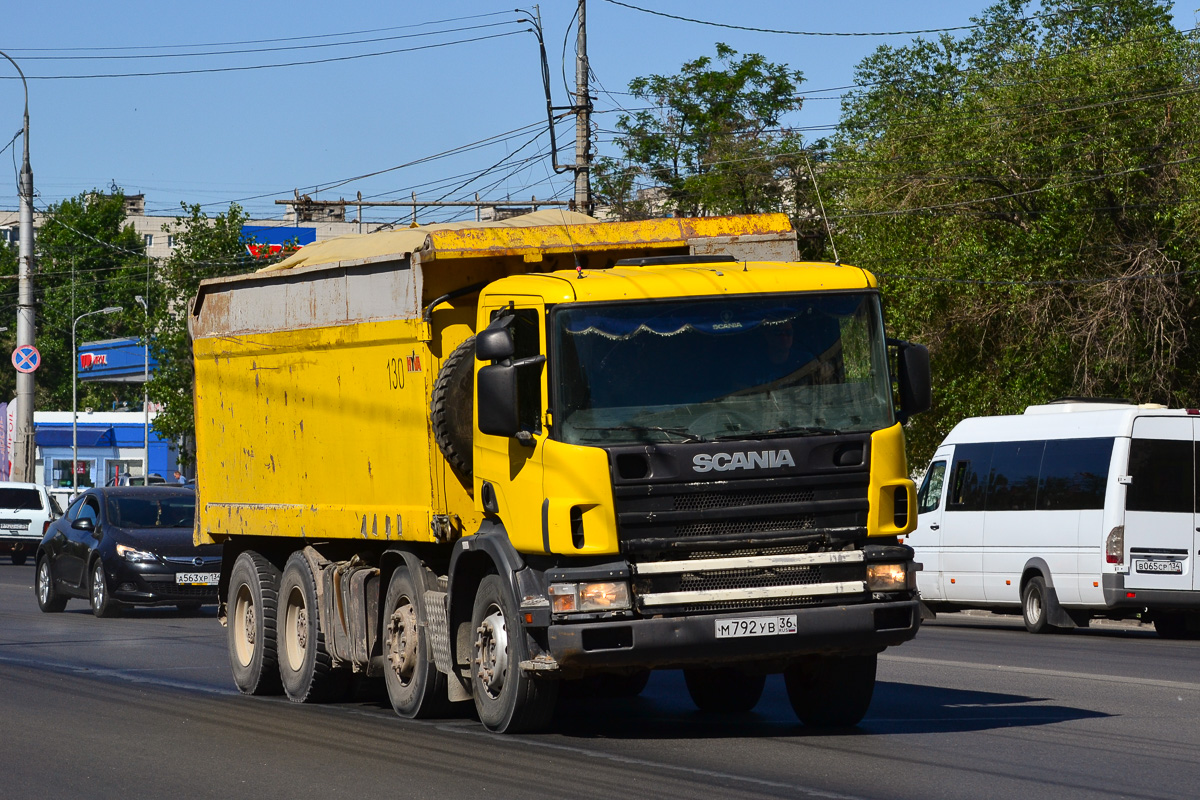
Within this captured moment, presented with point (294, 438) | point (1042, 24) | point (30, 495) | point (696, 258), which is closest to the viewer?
point (696, 258)

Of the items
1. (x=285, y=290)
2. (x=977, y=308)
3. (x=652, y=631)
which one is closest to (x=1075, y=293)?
(x=977, y=308)

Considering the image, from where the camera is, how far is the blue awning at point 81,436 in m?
80.1

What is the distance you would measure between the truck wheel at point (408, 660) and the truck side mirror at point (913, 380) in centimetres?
318

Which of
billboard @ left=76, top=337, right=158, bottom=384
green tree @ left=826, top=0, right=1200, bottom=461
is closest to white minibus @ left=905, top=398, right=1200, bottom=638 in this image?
green tree @ left=826, top=0, right=1200, bottom=461

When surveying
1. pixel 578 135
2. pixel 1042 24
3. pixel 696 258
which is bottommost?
pixel 696 258

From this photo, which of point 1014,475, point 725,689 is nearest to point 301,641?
point 725,689

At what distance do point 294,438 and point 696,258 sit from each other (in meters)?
3.58

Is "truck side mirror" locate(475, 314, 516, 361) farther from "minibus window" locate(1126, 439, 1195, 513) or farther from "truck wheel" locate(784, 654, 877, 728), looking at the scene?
"minibus window" locate(1126, 439, 1195, 513)

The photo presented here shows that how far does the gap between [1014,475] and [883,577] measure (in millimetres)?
12473

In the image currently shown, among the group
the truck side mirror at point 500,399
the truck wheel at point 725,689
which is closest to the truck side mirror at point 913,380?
the truck side mirror at point 500,399

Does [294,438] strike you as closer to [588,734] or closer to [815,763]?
[588,734]

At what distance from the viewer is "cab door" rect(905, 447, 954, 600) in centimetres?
2292

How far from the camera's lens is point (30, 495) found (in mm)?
38469

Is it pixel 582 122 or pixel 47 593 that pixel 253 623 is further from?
pixel 582 122
